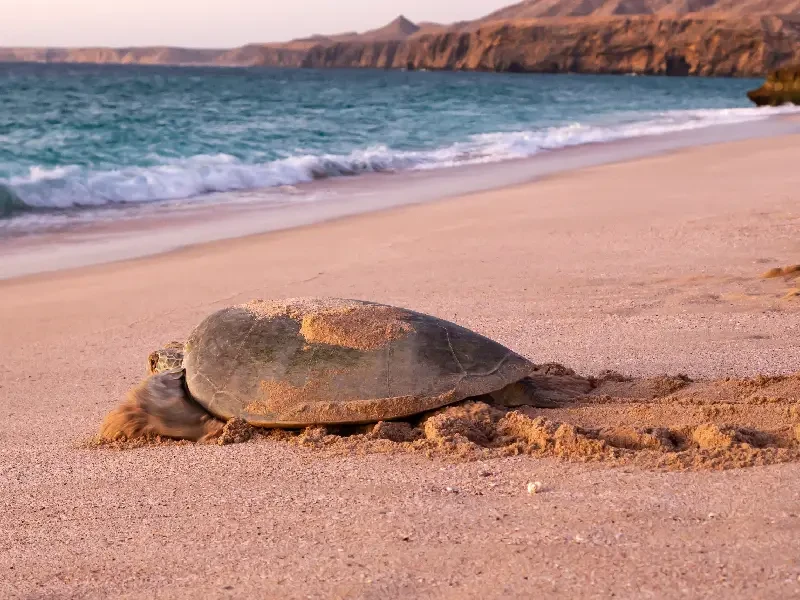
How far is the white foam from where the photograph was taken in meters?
12.5

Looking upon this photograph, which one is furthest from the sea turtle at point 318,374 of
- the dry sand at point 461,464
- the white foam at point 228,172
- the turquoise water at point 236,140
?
the white foam at point 228,172

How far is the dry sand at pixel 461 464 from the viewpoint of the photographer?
100 inches

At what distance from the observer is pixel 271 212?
10938mm

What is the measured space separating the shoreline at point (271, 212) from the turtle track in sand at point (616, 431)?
15.8 feet

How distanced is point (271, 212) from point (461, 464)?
787cm

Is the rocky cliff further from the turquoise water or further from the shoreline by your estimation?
the shoreline

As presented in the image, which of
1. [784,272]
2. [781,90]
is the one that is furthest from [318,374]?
[781,90]

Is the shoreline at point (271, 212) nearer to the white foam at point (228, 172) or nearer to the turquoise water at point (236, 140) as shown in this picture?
the white foam at point (228, 172)

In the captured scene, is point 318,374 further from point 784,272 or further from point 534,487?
point 784,272

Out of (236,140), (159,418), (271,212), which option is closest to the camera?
(159,418)

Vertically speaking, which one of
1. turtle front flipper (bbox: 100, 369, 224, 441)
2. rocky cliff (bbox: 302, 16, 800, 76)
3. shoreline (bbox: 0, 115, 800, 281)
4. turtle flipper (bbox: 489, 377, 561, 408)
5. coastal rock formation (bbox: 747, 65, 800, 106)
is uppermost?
rocky cliff (bbox: 302, 16, 800, 76)

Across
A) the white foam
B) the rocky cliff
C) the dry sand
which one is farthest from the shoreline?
the rocky cliff

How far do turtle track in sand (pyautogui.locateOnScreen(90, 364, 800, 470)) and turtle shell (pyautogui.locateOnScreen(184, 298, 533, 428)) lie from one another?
Answer: 0.09m

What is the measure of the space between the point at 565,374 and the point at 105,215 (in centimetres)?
799
